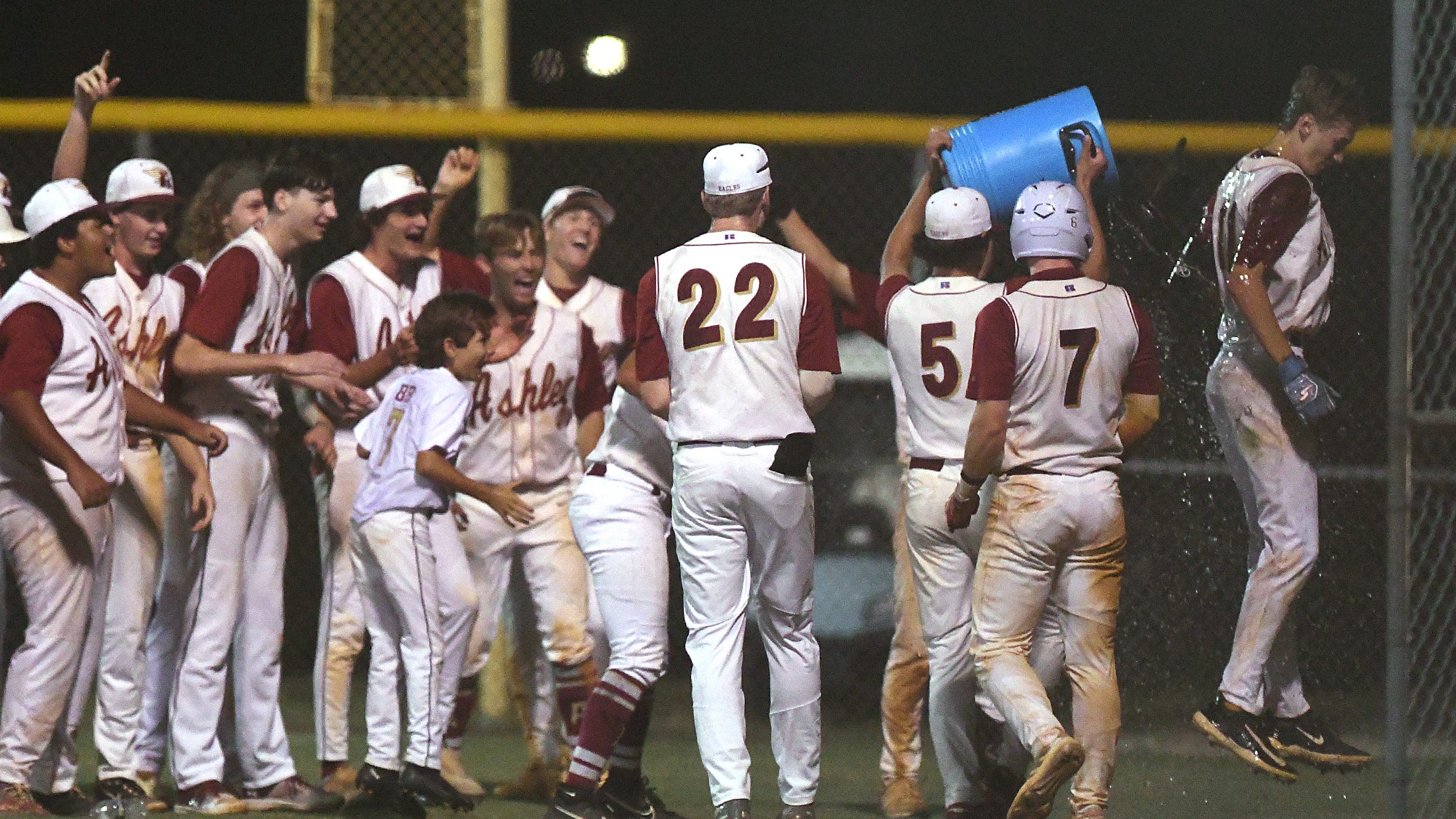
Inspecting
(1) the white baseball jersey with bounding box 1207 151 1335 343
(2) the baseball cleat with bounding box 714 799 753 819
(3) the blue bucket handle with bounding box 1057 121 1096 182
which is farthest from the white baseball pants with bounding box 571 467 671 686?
(1) the white baseball jersey with bounding box 1207 151 1335 343

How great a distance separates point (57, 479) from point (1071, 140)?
3420 millimetres

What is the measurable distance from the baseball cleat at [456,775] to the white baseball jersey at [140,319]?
1643 millimetres

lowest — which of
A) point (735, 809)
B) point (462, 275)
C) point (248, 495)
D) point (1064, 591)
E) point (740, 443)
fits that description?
point (735, 809)

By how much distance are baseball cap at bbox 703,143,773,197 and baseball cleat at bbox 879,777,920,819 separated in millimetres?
2131

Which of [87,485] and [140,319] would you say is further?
[140,319]

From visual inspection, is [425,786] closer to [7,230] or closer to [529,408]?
[529,408]

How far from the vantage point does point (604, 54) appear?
527 inches

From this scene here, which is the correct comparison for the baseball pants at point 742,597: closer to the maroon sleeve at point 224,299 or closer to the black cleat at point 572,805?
the black cleat at point 572,805

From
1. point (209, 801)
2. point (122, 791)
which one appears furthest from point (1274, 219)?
point (122, 791)

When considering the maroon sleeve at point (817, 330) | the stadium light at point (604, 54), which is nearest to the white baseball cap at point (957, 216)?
the maroon sleeve at point (817, 330)

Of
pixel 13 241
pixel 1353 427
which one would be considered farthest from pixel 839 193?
pixel 13 241

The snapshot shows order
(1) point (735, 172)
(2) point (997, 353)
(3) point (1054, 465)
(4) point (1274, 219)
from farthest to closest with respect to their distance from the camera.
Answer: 1. (4) point (1274, 219)
2. (1) point (735, 172)
3. (3) point (1054, 465)
4. (2) point (997, 353)

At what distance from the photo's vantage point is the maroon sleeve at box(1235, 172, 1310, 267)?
5.85m

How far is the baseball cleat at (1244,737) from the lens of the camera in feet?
19.2
